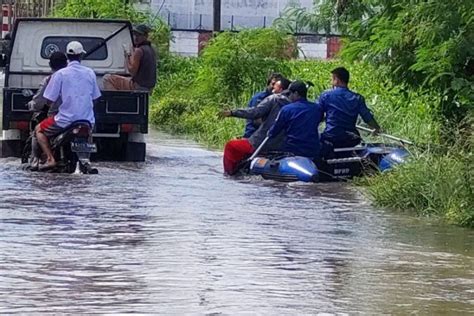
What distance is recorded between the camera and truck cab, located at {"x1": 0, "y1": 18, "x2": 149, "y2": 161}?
16797 mm

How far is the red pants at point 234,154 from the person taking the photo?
15.8 meters

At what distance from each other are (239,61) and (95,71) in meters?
7.29

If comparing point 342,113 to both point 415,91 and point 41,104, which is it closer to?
point 415,91

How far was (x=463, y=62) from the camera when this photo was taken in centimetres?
1403

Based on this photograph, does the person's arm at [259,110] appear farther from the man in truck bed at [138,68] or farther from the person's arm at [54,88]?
the man in truck bed at [138,68]

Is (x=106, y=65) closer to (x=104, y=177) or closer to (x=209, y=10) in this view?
(x=104, y=177)

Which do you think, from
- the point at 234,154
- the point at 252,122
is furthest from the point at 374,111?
the point at 234,154

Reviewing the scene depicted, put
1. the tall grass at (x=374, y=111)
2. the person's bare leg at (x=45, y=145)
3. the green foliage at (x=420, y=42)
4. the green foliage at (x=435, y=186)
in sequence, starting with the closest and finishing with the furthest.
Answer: the green foliage at (x=435, y=186), the tall grass at (x=374, y=111), the green foliage at (x=420, y=42), the person's bare leg at (x=45, y=145)

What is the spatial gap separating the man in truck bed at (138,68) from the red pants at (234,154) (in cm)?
253

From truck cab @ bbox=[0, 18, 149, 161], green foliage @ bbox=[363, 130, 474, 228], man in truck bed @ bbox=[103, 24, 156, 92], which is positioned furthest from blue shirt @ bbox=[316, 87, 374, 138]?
man in truck bed @ bbox=[103, 24, 156, 92]

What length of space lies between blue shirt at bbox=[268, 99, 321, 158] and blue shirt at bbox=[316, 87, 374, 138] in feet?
1.08

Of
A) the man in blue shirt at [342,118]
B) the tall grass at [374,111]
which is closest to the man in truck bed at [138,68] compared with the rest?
the tall grass at [374,111]

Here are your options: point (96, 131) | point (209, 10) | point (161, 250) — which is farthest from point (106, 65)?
point (209, 10)

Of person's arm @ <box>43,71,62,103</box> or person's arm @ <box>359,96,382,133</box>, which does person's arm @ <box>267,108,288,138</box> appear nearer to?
person's arm @ <box>359,96,382,133</box>
